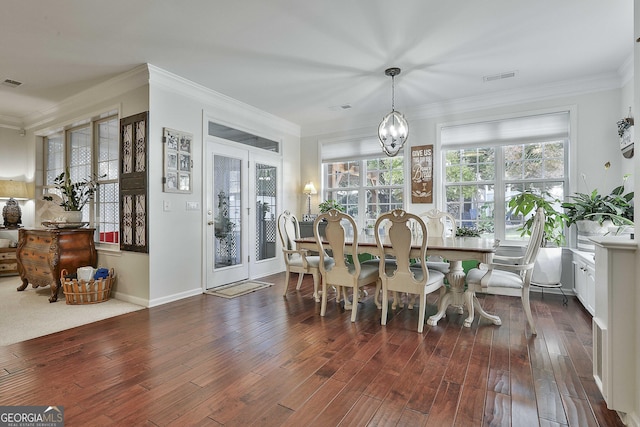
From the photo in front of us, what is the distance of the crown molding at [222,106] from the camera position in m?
3.80

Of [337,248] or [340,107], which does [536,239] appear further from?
[340,107]

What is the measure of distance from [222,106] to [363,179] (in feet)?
8.54

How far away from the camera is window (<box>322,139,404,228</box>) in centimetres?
545

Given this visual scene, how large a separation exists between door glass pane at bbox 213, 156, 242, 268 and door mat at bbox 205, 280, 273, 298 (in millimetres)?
329

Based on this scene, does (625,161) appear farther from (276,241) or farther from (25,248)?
(25,248)

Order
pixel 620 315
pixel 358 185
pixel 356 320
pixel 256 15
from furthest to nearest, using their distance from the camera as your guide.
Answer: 1. pixel 358 185
2. pixel 356 320
3. pixel 256 15
4. pixel 620 315

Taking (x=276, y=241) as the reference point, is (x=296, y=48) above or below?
above

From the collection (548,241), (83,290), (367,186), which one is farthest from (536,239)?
(83,290)

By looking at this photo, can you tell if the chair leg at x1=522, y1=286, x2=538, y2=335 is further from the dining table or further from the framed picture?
the framed picture

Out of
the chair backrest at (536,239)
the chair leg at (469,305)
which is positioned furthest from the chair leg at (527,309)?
the chair leg at (469,305)

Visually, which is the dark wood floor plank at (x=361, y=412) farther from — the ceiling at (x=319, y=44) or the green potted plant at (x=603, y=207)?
the green potted plant at (x=603, y=207)

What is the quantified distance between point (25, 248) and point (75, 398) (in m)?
3.64

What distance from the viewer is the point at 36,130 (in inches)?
212

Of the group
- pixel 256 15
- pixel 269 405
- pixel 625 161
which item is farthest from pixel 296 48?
pixel 625 161
